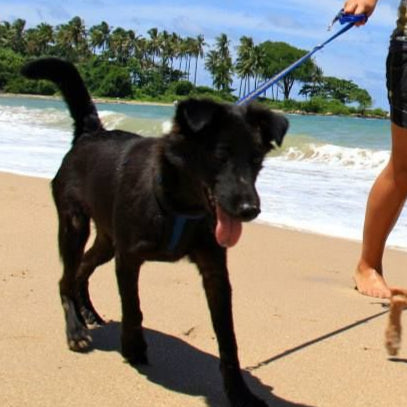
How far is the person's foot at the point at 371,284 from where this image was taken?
491cm

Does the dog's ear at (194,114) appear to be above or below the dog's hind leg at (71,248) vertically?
above

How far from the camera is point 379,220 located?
5.00 meters

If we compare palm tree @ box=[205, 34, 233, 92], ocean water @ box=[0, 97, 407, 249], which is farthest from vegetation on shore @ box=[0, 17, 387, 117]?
ocean water @ box=[0, 97, 407, 249]

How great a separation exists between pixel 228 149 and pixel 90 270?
1.67 meters

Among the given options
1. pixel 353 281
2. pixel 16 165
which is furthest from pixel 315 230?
pixel 16 165

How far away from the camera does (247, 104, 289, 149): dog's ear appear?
9.73 ft

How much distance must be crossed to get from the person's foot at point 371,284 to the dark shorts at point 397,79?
3.71 ft

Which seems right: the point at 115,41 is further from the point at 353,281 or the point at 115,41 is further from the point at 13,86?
the point at 353,281

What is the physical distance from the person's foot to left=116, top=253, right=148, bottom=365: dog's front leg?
202 cm

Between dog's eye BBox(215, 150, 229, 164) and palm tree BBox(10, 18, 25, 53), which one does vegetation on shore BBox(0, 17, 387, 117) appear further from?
dog's eye BBox(215, 150, 229, 164)

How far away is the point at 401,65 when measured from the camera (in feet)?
14.2

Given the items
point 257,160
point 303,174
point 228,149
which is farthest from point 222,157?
point 303,174

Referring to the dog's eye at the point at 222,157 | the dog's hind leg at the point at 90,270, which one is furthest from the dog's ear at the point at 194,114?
the dog's hind leg at the point at 90,270

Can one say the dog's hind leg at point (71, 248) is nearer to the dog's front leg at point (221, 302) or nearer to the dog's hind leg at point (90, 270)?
the dog's hind leg at point (90, 270)
